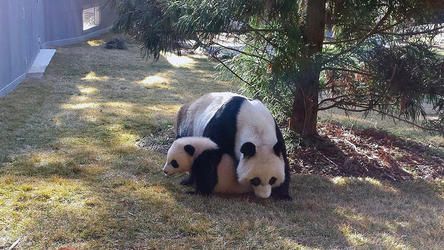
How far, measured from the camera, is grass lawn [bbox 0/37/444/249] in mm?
3598

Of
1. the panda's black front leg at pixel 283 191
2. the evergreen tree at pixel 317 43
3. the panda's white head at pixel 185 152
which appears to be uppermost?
the evergreen tree at pixel 317 43

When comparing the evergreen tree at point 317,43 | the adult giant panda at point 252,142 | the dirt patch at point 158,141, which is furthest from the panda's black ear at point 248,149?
the dirt patch at point 158,141

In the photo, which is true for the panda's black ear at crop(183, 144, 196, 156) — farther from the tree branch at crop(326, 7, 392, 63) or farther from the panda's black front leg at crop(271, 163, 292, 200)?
the tree branch at crop(326, 7, 392, 63)

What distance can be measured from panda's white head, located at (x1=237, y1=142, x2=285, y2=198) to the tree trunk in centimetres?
92

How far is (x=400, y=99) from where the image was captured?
5.07 m

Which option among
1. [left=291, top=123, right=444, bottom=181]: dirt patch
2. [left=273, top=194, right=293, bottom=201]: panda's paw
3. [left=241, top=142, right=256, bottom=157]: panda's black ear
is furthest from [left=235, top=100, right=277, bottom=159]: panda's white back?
[left=291, top=123, right=444, bottom=181]: dirt patch

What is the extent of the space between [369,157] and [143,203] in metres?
2.90

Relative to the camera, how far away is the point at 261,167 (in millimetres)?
4254

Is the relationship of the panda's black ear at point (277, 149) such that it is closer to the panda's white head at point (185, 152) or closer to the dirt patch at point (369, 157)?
the panda's white head at point (185, 152)

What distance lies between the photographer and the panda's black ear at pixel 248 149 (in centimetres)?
418

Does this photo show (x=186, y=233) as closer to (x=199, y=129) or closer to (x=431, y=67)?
(x=199, y=129)

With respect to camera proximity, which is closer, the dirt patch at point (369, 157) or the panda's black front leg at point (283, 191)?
the panda's black front leg at point (283, 191)

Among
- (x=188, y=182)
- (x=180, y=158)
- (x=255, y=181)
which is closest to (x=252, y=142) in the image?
(x=255, y=181)

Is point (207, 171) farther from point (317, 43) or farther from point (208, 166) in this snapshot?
point (317, 43)
